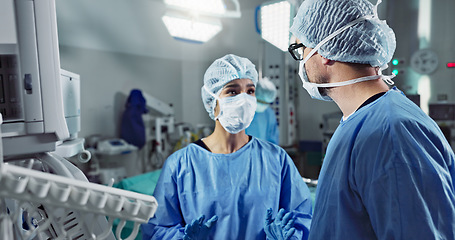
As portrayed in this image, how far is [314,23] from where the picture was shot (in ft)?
3.35

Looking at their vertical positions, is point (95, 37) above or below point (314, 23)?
above

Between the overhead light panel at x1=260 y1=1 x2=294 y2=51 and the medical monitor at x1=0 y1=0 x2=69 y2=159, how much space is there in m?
1.52

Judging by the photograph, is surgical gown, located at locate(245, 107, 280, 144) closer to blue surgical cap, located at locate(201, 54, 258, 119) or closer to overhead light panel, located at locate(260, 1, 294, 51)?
overhead light panel, located at locate(260, 1, 294, 51)

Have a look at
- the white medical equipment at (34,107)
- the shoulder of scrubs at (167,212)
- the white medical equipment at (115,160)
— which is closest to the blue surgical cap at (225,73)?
the shoulder of scrubs at (167,212)

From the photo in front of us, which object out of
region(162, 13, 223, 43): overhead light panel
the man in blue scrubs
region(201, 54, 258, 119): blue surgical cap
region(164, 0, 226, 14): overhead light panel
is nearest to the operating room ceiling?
region(162, 13, 223, 43): overhead light panel

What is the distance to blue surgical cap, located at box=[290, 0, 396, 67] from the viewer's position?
0.95 metres

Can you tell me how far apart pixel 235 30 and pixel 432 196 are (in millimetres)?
5199

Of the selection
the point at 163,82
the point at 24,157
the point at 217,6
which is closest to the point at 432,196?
the point at 24,157

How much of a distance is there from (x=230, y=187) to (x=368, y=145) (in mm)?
690

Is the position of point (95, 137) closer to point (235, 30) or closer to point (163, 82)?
point (163, 82)

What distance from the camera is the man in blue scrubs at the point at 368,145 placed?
2.43 ft

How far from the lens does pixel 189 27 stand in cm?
270

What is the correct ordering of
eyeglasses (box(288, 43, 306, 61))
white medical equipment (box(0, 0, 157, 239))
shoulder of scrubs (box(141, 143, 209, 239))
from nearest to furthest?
1. white medical equipment (box(0, 0, 157, 239))
2. eyeglasses (box(288, 43, 306, 61))
3. shoulder of scrubs (box(141, 143, 209, 239))

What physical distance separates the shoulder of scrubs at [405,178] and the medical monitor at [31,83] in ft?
2.56
